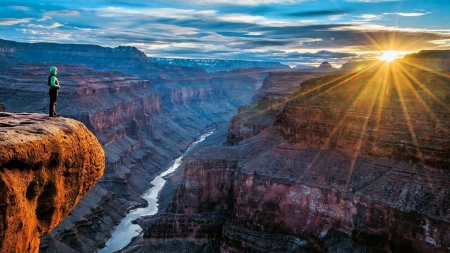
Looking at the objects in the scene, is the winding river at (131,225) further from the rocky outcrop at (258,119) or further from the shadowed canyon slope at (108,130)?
the rocky outcrop at (258,119)

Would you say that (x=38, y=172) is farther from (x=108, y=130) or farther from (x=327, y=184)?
(x=108, y=130)

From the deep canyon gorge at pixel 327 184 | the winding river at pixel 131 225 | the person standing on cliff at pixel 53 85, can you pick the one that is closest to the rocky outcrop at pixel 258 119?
the deep canyon gorge at pixel 327 184

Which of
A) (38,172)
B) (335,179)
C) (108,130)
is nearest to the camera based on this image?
(38,172)

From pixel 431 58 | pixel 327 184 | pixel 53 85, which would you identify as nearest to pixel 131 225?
pixel 327 184

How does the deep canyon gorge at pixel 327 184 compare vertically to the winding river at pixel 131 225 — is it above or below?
above

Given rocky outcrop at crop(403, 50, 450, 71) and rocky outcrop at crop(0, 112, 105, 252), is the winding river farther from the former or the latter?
rocky outcrop at crop(403, 50, 450, 71)

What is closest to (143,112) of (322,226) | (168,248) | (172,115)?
(172,115)
